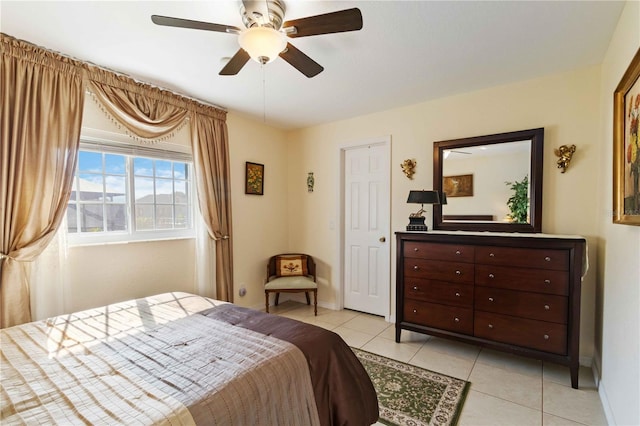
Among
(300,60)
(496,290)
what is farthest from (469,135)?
(300,60)

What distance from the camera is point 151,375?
3.94 ft

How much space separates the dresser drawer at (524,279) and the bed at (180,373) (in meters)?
1.45

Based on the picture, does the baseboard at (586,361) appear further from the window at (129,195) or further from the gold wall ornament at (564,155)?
the window at (129,195)

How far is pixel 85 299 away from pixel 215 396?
198cm

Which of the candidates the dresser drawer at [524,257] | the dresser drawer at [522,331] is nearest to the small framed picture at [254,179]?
the dresser drawer at [524,257]

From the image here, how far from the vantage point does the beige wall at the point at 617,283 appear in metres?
1.41

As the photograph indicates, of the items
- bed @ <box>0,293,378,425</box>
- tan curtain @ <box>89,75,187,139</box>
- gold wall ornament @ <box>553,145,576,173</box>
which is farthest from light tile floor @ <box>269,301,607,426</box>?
tan curtain @ <box>89,75,187,139</box>

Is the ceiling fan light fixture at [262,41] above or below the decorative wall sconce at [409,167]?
above

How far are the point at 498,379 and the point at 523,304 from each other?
1.98 ft

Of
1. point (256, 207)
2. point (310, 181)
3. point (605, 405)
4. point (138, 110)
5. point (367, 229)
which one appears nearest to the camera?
point (605, 405)

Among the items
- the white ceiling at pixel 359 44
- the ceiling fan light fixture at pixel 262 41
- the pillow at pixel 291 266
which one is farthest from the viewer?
the pillow at pixel 291 266

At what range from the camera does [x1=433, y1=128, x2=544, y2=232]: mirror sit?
8.48 ft

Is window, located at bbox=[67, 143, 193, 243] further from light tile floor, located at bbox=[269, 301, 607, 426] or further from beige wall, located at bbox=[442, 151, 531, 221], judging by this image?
beige wall, located at bbox=[442, 151, 531, 221]

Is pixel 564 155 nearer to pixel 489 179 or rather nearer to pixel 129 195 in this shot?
pixel 489 179
